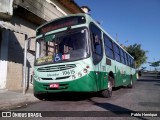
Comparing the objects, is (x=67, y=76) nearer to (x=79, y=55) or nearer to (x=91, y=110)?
(x=79, y=55)

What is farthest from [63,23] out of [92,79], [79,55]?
[92,79]

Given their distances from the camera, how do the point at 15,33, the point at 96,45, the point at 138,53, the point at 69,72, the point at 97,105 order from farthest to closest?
the point at 138,53
the point at 15,33
the point at 96,45
the point at 69,72
the point at 97,105

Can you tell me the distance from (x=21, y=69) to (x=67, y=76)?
5.95 m

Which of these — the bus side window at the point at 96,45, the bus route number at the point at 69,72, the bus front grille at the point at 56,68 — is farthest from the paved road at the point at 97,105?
the bus side window at the point at 96,45

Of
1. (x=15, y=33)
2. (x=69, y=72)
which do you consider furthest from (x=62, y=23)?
(x=15, y=33)

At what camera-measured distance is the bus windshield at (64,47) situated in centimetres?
837

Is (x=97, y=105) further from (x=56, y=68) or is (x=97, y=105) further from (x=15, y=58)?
(x=15, y=58)

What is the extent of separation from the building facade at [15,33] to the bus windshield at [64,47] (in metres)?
2.00

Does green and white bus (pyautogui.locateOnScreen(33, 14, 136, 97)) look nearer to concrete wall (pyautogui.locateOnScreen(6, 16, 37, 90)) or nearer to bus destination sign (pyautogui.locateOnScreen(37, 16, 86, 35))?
bus destination sign (pyautogui.locateOnScreen(37, 16, 86, 35))

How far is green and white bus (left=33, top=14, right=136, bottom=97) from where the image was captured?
8242mm

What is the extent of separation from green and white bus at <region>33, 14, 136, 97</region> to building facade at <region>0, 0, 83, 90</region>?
7.08 feet

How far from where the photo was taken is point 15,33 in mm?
13258

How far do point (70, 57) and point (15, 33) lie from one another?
19.7 ft

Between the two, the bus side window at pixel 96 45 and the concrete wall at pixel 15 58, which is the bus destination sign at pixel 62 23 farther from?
the concrete wall at pixel 15 58
